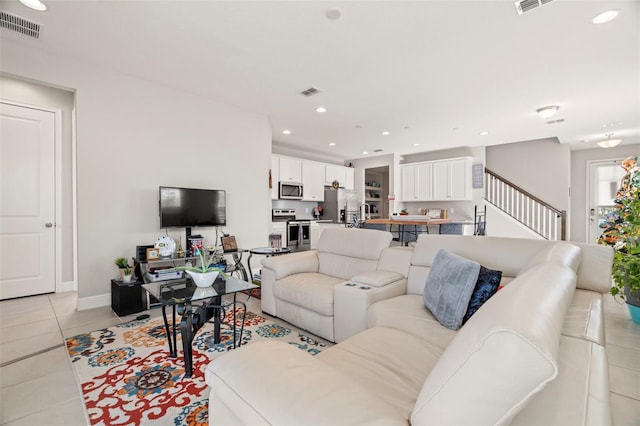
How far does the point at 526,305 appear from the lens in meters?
0.69

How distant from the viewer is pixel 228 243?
4.19 metres

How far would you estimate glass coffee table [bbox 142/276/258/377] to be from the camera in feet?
6.40

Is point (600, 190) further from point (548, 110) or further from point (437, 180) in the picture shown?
point (548, 110)

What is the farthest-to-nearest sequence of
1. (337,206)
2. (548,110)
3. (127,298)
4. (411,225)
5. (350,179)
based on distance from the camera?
1. (350,179)
2. (337,206)
3. (411,225)
4. (548,110)
5. (127,298)

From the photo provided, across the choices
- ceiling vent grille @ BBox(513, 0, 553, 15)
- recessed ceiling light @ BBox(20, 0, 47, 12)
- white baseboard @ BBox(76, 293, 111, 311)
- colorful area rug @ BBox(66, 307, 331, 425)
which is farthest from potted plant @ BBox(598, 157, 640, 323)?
white baseboard @ BBox(76, 293, 111, 311)

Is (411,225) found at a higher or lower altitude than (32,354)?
higher

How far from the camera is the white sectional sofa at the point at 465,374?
570mm

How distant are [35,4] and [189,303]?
2.74 meters

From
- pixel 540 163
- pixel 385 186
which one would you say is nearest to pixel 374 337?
pixel 540 163

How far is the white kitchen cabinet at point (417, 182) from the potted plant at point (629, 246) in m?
5.91

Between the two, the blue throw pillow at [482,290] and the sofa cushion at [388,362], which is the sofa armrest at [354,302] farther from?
the blue throw pillow at [482,290]

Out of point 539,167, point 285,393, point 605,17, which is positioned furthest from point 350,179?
→ point 285,393

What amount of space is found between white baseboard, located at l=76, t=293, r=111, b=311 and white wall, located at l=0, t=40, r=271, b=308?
0.04ft

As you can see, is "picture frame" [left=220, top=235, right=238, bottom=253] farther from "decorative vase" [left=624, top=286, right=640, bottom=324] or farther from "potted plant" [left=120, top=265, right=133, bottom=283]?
"decorative vase" [left=624, top=286, right=640, bottom=324]
